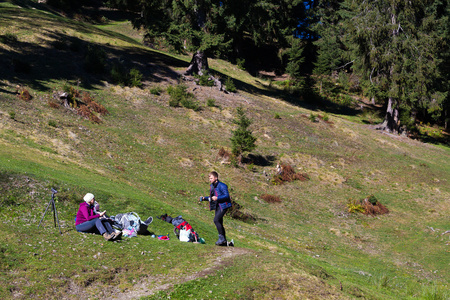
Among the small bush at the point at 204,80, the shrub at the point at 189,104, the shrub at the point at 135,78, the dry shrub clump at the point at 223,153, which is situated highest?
the small bush at the point at 204,80

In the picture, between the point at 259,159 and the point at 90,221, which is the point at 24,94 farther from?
the point at 90,221

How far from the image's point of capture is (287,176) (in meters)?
27.5

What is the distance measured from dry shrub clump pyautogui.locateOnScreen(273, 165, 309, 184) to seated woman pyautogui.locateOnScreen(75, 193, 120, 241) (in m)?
17.5

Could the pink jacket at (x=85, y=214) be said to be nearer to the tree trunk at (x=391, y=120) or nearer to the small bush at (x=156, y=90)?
the small bush at (x=156, y=90)

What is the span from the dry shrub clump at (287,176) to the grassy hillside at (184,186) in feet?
1.70

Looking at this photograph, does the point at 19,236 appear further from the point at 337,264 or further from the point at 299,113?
the point at 299,113

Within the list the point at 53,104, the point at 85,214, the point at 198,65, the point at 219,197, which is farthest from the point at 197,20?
the point at 85,214

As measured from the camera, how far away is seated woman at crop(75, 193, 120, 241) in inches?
405

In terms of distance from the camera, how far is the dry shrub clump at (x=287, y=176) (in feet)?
88.5

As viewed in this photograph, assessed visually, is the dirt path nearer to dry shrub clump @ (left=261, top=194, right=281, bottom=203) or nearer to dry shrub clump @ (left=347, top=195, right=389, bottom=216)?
dry shrub clump @ (left=261, top=194, right=281, bottom=203)

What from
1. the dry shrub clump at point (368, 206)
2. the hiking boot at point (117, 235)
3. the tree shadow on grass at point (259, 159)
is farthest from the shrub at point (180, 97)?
the hiking boot at point (117, 235)

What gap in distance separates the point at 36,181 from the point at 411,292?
13.4 m

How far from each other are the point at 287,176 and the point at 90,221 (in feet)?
62.6

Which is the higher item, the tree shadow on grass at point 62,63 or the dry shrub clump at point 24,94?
the tree shadow on grass at point 62,63
